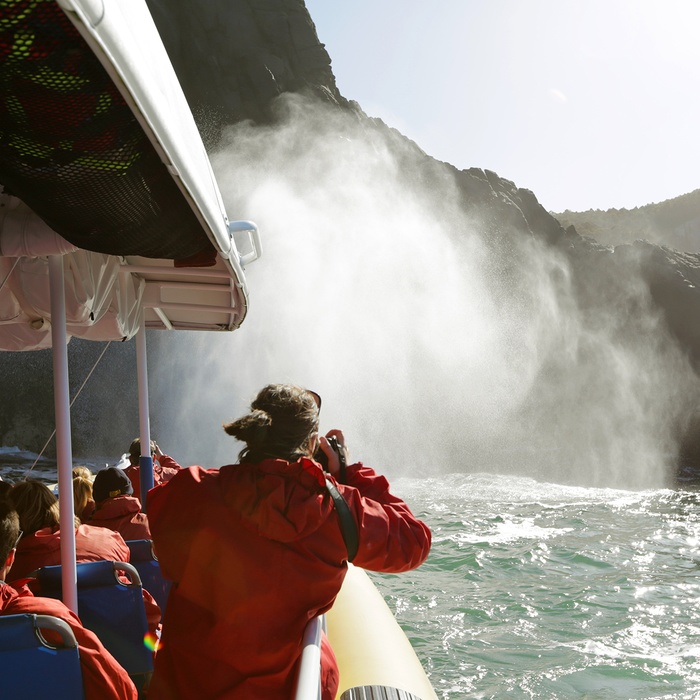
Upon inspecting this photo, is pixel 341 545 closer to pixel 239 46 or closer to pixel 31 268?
pixel 31 268

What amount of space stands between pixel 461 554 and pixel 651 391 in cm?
2373

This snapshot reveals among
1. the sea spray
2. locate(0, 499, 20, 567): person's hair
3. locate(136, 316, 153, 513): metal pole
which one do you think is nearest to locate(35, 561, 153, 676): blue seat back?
locate(0, 499, 20, 567): person's hair

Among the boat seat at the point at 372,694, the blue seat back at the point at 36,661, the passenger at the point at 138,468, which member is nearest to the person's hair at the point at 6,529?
the blue seat back at the point at 36,661

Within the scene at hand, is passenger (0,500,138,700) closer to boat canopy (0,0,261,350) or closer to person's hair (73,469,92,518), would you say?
boat canopy (0,0,261,350)

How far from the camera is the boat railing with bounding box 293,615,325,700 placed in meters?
1.57

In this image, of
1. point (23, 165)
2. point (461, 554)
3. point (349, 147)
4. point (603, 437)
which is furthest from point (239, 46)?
point (23, 165)

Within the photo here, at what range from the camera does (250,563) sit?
6.38 feet

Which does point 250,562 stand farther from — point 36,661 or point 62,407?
point 62,407

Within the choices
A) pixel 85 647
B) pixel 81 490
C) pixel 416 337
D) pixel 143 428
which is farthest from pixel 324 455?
pixel 416 337

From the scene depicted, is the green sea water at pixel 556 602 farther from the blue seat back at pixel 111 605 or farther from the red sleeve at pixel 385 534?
the red sleeve at pixel 385 534

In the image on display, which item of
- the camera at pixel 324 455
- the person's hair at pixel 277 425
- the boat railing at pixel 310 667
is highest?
the person's hair at pixel 277 425

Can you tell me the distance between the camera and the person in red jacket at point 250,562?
194cm

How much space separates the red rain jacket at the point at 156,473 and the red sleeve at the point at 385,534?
3367 mm

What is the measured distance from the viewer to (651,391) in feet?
101
